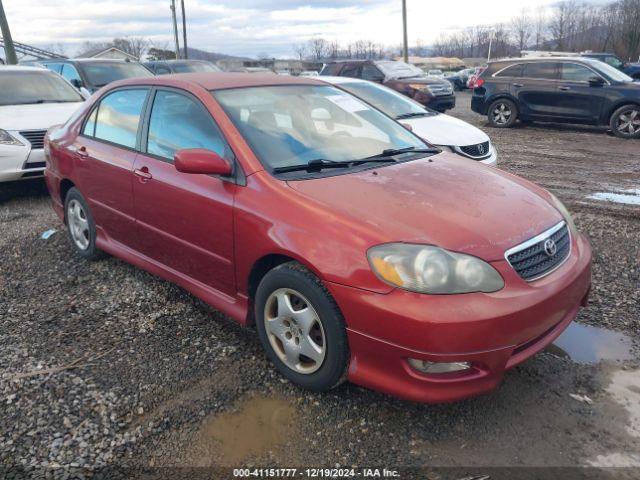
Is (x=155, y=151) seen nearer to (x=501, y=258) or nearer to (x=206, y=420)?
(x=206, y=420)

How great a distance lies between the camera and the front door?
10.1ft

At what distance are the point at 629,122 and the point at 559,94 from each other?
62.5 inches

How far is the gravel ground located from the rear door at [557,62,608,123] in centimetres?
868

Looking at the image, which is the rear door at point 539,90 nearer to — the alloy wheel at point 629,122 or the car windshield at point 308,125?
the alloy wheel at point 629,122

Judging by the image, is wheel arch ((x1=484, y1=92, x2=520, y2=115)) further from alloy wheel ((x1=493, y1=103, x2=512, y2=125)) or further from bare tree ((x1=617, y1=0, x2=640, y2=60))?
bare tree ((x1=617, y1=0, x2=640, y2=60))

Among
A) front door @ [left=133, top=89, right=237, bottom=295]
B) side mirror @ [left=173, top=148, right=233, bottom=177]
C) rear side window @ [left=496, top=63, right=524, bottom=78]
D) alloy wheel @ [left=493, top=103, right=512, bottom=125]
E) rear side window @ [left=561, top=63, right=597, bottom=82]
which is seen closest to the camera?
side mirror @ [left=173, top=148, right=233, bottom=177]

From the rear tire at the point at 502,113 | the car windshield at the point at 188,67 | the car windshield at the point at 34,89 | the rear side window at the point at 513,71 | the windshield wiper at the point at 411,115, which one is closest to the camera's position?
the windshield wiper at the point at 411,115

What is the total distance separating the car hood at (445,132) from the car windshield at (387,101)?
0.81ft

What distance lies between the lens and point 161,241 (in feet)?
11.8

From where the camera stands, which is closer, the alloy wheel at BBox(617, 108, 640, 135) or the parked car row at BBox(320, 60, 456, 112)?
the alloy wheel at BBox(617, 108, 640, 135)

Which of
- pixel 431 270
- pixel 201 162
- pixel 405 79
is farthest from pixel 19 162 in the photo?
pixel 405 79

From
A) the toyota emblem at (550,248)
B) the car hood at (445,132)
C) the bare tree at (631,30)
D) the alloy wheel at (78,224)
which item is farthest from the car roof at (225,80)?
the bare tree at (631,30)

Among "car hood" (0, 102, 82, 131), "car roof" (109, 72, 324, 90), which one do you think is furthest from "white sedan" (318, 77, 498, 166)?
"car hood" (0, 102, 82, 131)

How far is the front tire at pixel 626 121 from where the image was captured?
10.9 metres
